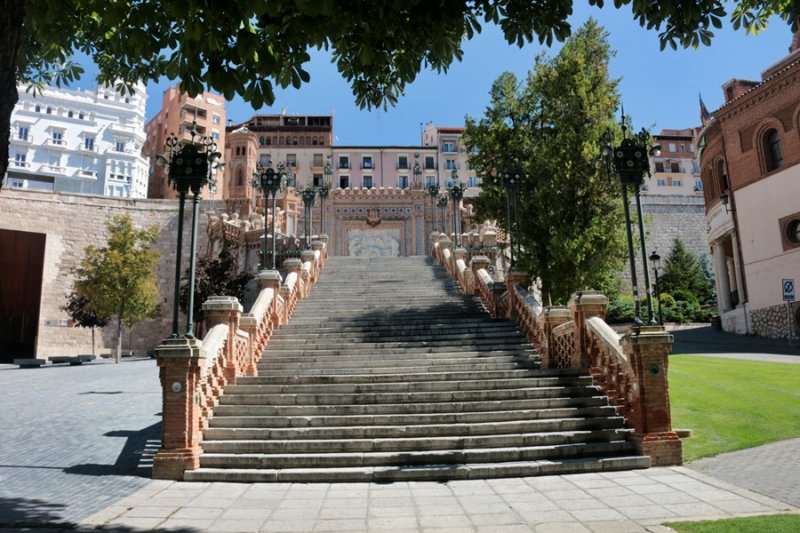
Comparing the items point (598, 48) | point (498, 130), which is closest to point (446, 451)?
point (498, 130)

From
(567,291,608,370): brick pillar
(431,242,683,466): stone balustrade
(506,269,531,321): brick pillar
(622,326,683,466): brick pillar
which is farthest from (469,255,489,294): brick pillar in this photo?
(622,326,683,466): brick pillar

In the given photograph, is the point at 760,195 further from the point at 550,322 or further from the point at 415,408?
the point at 415,408

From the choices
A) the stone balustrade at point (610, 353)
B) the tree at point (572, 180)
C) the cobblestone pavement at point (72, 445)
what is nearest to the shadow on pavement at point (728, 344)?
the tree at point (572, 180)

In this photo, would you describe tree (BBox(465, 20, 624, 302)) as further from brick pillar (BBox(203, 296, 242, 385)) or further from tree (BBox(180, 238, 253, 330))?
tree (BBox(180, 238, 253, 330))

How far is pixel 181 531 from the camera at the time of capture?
5.84 meters

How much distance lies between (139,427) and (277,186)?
11201 mm

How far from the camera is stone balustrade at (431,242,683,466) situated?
349 inches

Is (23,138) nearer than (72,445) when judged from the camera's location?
No

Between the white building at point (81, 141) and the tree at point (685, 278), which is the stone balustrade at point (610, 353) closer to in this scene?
the tree at point (685, 278)

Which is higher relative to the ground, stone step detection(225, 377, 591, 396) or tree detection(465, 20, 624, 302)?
tree detection(465, 20, 624, 302)

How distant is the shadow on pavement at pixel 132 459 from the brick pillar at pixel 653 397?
7.79 metres

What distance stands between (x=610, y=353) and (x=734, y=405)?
9.41ft

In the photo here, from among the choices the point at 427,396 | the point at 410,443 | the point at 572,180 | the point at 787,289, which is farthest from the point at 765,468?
the point at 787,289

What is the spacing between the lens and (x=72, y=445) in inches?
403
